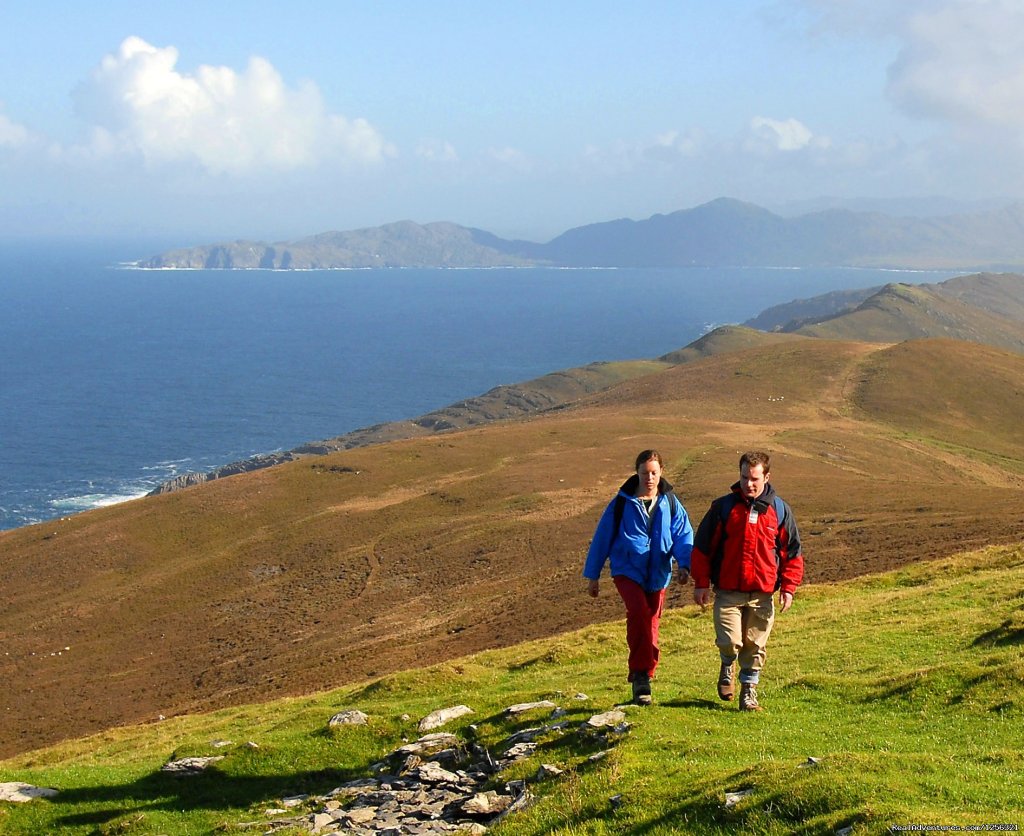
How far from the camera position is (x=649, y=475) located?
43.2ft

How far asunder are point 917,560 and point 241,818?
26960 millimetres

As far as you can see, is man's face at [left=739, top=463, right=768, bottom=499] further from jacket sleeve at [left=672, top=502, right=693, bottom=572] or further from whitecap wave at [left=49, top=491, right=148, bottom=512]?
whitecap wave at [left=49, top=491, right=148, bottom=512]

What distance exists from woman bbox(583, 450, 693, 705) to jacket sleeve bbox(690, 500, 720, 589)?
25 cm

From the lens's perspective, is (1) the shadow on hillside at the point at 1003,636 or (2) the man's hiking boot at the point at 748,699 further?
(1) the shadow on hillside at the point at 1003,636

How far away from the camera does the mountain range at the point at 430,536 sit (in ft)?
124

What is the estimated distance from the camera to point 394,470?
69562mm

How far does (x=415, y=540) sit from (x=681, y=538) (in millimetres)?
41869

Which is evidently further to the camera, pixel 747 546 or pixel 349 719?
pixel 349 719

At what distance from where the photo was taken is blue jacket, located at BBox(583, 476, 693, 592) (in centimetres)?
1338

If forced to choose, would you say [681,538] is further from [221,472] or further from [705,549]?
[221,472]

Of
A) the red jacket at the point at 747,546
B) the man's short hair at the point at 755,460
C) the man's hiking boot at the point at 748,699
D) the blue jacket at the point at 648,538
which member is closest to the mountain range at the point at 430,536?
the man's hiking boot at the point at 748,699

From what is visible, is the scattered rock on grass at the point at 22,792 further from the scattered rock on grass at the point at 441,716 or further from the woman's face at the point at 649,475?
the woman's face at the point at 649,475

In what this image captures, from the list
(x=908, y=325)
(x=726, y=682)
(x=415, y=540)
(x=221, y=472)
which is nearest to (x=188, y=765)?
(x=726, y=682)

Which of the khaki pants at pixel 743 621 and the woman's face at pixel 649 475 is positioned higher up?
the woman's face at pixel 649 475
